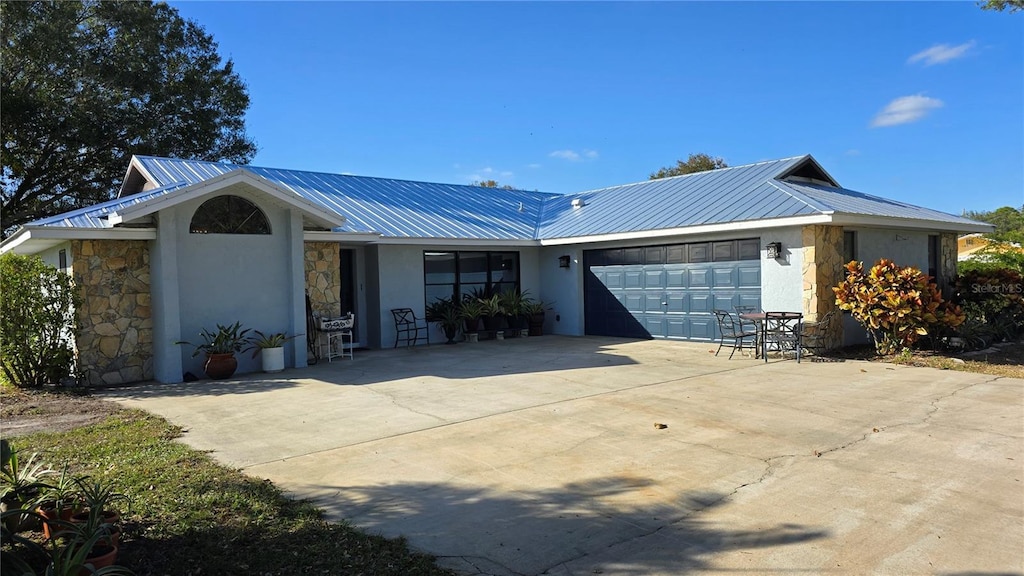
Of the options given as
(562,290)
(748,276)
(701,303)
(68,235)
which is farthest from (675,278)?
(68,235)

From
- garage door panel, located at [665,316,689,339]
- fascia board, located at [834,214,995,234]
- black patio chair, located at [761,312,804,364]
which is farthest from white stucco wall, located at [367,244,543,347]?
fascia board, located at [834,214,995,234]

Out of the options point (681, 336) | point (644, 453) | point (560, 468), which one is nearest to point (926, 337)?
point (681, 336)

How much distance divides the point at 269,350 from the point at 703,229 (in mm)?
8567

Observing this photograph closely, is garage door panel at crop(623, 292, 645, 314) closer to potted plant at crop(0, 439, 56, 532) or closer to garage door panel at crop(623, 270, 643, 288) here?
garage door panel at crop(623, 270, 643, 288)

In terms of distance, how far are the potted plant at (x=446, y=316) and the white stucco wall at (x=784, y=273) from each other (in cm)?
695

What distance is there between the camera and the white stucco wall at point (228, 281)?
10406 millimetres

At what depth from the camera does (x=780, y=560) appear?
147 inches

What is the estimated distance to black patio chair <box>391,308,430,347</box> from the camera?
1508 cm

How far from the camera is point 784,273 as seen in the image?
1255 centimetres

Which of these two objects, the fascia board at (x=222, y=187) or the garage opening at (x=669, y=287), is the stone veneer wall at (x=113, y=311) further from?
the garage opening at (x=669, y=287)

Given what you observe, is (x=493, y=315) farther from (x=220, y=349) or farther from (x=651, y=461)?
(x=651, y=461)

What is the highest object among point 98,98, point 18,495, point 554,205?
point 98,98

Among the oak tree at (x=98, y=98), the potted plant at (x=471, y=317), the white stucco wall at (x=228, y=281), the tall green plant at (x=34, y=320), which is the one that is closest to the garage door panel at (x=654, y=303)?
the potted plant at (x=471, y=317)

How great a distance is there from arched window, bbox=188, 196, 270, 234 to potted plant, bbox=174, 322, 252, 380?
1.62m
